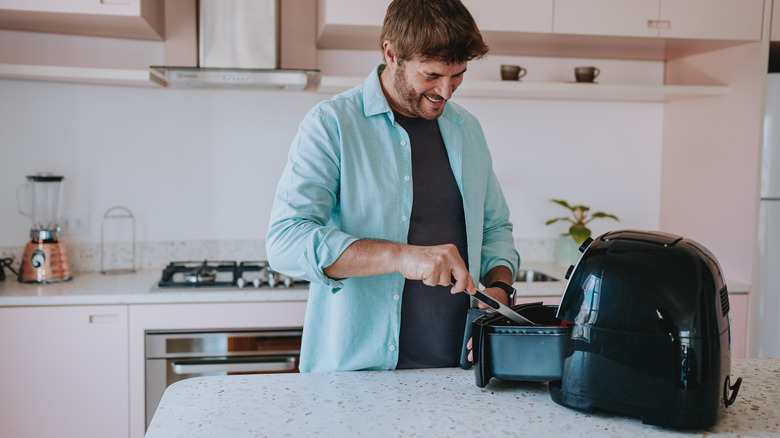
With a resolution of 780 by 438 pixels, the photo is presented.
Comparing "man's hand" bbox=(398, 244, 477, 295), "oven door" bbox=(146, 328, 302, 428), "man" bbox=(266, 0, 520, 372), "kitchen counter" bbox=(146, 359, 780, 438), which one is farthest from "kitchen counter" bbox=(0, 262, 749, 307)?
"man's hand" bbox=(398, 244, 477, 295)

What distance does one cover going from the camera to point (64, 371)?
7.60 ft

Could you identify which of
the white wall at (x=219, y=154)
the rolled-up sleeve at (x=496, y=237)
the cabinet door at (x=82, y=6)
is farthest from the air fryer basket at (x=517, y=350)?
the white wall at (x=219, y=154)

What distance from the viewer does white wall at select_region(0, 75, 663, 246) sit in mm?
2740

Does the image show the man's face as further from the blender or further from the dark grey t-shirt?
the blender

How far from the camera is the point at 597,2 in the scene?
2.60 m

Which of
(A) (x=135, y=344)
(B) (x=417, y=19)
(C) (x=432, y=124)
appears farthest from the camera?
(A) (x=135, y=344)

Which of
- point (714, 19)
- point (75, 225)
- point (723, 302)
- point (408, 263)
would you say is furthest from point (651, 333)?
point (75, 225)

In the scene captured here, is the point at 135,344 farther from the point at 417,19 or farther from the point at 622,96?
the point at 622,96

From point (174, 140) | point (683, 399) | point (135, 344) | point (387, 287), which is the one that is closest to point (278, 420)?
point (387, 287)

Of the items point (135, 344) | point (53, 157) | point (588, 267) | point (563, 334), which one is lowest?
point (135, 344)

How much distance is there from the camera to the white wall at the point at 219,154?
2.74m

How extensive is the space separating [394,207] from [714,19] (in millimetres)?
1898

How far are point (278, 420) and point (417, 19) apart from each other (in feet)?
2.68

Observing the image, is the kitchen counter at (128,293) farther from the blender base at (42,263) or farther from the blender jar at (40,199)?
the blender jar at (40,199)
